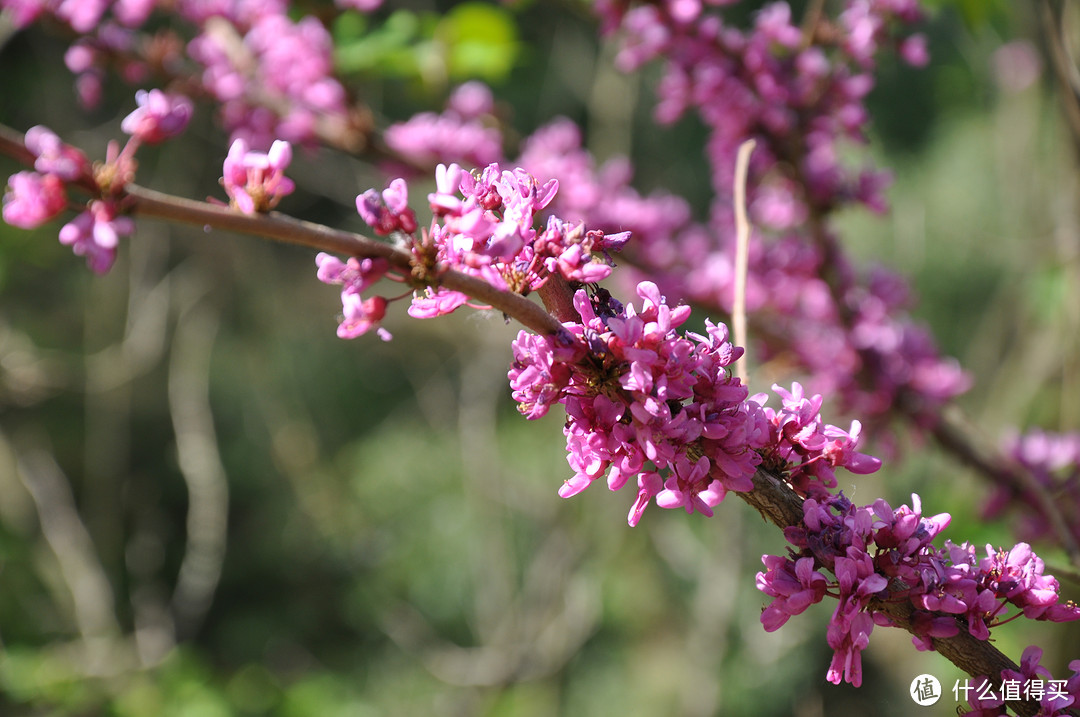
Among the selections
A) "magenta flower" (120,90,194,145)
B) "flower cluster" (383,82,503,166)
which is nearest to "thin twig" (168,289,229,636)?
"flower cluster" (383,82,503,166)

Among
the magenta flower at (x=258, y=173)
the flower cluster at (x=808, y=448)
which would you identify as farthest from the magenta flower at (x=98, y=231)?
the flower cluster at (x=808, y=448)

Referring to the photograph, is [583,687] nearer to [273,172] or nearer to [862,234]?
[862,234]

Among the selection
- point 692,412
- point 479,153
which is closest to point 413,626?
point 479,153

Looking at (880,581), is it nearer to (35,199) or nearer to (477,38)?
(35,199)

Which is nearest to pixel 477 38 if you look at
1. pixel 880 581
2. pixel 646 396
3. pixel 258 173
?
pixel 258 173

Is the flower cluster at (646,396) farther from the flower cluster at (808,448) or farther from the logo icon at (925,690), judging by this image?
the logo icon at (925,690)

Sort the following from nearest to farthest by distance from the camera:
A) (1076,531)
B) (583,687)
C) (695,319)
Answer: (1076,531) → (695,319) → (583,687)
